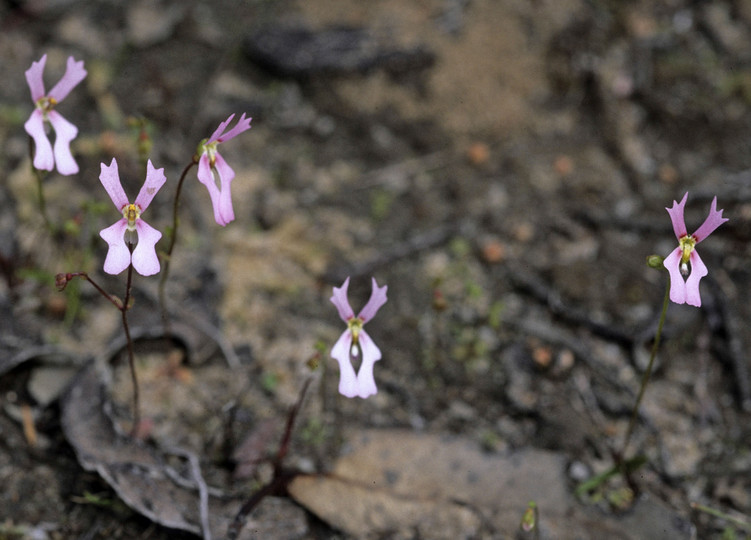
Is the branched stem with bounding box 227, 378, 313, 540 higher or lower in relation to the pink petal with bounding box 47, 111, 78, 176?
lower

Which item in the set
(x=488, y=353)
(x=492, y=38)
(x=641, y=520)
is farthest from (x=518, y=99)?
(x=641, y=520)

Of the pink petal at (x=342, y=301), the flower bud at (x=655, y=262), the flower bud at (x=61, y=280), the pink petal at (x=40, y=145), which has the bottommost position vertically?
the flower bud at (x=61, y=280)

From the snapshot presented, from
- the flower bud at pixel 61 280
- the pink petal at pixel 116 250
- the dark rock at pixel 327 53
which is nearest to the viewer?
the pink petal at pixel 116 250

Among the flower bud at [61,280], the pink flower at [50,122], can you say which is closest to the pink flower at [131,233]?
the flower bud at [61,280]

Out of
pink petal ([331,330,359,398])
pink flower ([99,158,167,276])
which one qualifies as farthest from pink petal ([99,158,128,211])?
pink petal ([331,330,359,398])

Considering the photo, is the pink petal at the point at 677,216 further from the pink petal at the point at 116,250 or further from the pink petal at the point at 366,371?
the pink petal at the point at 116,250

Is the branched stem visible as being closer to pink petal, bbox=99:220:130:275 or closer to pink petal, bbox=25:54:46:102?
pink petal, bbox=99:220:130:275

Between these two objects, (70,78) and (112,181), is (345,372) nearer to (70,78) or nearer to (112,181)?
(112,181)

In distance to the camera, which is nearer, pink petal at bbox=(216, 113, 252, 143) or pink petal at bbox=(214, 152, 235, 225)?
pink petal at bbox=(216, 113, 252, 143)
